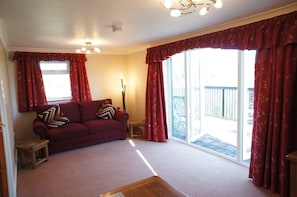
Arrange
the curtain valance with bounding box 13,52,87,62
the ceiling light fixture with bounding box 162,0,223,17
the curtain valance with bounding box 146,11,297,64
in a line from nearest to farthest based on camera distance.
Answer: the ceiling light fixture with bounding box 162,0,223,17, the curtain valance with bounding box 146,11,297,64, the curtain valance with bounding box 13,52,87,62

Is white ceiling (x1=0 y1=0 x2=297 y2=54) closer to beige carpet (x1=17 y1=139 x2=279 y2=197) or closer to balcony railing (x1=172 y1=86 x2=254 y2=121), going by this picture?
balcony railing (x1=172 y1=86 x2=254 y2=121)

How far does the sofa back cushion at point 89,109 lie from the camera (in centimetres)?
485

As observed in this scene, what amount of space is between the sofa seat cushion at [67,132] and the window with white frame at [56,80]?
1002 mm

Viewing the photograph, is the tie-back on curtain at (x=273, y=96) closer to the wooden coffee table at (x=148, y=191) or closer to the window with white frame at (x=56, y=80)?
the wooden coffee table at (x=148, y=191)

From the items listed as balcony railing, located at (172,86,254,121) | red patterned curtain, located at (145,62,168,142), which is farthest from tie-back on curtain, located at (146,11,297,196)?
red patterned curtain, located at (145,62,168,142)

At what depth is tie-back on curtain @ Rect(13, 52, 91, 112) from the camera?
4.44 metres

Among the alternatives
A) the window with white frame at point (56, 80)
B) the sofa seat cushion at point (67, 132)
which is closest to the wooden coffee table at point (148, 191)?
the sofa seat cushion at point (67, 132)

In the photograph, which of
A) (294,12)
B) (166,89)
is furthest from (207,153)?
(294,12)

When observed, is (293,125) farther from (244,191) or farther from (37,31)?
(37,31)

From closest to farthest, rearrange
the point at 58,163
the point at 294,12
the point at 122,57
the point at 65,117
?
the point at 294,12, the point at 58,163, the point at 65,117, the point at 122,57

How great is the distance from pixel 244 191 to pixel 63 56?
4.54 m

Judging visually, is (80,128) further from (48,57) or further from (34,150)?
(48,57)

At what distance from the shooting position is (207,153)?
3754mm

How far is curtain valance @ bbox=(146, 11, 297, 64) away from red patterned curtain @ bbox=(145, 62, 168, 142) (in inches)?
41.0
